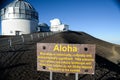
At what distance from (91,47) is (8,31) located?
5392 cm

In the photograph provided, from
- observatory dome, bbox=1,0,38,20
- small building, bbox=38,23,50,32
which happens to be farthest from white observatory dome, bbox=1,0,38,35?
small building, bbox=38,23,50,32

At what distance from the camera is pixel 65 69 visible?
6980 mm

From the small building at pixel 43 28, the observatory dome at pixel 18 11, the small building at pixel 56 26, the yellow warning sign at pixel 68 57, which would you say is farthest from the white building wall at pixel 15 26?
the yellow warning sign at pixel 68 57

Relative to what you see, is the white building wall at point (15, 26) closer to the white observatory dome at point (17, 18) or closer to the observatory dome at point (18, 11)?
the white observatory dome at point (17, 18)

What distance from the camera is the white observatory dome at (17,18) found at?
187 feet

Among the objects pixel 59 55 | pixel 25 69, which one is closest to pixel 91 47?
pixel 59 55

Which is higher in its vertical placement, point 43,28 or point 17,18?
point 17,18

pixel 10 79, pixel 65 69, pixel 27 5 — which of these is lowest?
pixel 10 79

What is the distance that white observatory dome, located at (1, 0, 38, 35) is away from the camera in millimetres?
57031

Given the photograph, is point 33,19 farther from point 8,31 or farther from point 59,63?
point 59,63

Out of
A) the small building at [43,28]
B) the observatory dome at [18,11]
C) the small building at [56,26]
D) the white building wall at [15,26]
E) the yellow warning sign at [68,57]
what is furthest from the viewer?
the small building at [56,26]

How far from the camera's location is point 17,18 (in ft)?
188

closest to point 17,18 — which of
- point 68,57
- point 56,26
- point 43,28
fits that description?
point 43,28

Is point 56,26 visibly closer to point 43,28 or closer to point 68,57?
point 43,28
